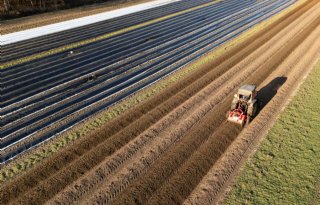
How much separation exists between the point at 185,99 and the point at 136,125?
397 cm

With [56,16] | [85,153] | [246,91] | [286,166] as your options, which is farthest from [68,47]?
[286,166]

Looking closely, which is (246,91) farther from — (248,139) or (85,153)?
(85,153)

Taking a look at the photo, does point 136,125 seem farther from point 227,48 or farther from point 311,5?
point 311,5

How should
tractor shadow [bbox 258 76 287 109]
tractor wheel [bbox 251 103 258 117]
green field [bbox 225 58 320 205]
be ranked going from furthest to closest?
tractor shadow [bbox 258 76 287 109] < tractor wheel [bbox 251 103 258 117] < green field [bbox 225 58 320 205]

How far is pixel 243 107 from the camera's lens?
15617 mm

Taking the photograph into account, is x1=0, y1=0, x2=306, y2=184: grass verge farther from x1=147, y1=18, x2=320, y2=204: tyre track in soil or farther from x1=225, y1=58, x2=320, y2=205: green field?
x1=225, y1=58, x2=320, y2=205: green field

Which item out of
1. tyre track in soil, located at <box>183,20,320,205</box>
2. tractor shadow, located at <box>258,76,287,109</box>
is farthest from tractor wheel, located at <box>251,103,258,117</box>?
tractor shadow, located at <box>258,76,287,109</box>

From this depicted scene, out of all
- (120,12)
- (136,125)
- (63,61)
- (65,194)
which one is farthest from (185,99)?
(120,12)

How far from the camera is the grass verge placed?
13062mm

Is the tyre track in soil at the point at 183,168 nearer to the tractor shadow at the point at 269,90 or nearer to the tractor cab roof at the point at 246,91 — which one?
the tractor cab roof at the point at 246,91

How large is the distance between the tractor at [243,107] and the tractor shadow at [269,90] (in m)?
1.93

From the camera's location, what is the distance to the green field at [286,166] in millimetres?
11070

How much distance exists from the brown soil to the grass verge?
23.1m

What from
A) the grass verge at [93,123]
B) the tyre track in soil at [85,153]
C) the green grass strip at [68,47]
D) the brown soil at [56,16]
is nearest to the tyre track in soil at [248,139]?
the tyre track in soil at [85,153]
